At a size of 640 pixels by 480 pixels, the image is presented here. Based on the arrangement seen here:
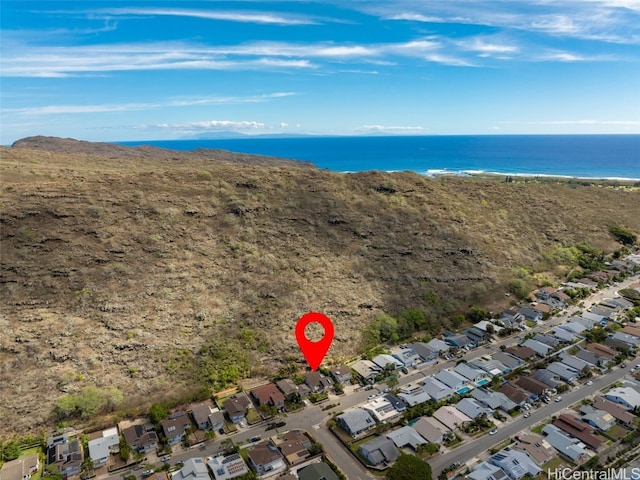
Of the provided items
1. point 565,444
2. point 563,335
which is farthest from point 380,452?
point 563,335

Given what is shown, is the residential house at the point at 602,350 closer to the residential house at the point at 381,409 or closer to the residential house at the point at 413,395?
the residential house at the point at 413,395

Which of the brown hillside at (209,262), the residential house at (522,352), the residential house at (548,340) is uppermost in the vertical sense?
the brown hillside at (209,262)

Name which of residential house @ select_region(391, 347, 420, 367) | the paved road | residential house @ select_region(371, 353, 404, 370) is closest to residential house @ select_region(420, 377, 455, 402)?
the paved road

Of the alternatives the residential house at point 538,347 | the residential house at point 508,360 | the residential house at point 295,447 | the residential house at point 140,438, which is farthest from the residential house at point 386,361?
the residential house at point 140,438

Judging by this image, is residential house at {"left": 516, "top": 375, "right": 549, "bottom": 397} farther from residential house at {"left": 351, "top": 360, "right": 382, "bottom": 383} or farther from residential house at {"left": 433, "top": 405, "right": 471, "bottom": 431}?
residential house at {"left": 351, "top": 360, "right": 382, "bottom": 383}

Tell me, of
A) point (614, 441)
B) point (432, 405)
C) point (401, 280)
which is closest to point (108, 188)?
point (401, 280)

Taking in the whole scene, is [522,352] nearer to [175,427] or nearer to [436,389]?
[436,389]

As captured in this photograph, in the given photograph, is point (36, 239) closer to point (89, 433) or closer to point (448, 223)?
point (89, 433)
